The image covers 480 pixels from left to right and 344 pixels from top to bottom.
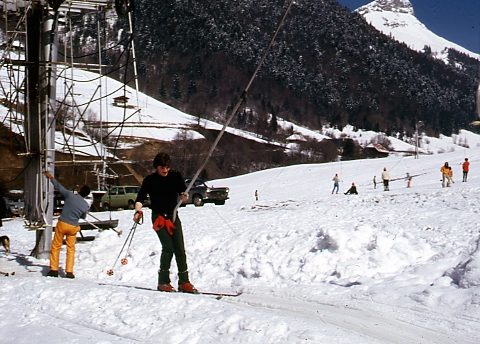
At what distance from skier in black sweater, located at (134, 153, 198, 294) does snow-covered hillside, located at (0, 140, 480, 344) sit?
2.51 feet

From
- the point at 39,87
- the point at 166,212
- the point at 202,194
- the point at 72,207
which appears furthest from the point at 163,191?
the point at 202,194

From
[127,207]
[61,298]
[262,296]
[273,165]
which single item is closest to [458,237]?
[262,296]

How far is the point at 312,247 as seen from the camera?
10469 mm

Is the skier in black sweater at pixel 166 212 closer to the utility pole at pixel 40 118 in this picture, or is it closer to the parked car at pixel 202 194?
the utility pole at pixel 40 118

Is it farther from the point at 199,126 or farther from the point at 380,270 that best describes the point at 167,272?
the point at 199,126

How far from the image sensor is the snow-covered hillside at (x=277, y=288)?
5578 millimetres

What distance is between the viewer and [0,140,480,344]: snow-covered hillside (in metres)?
5.58

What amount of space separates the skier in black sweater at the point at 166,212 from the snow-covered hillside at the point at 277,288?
2.51 feet

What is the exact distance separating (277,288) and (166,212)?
2.29 metres

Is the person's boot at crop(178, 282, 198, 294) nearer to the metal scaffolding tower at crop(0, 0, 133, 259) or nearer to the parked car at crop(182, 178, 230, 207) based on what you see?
the metal scaffolding tower at crop(0, 0, 133, 259)

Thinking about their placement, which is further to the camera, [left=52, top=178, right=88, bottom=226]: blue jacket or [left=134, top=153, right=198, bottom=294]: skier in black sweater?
[left=52, top=178, right=88, bottom=226]: blue jacket

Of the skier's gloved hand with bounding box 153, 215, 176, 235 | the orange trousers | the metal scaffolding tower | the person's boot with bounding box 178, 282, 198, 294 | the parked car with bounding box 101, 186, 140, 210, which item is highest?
the metal scaffolding tower

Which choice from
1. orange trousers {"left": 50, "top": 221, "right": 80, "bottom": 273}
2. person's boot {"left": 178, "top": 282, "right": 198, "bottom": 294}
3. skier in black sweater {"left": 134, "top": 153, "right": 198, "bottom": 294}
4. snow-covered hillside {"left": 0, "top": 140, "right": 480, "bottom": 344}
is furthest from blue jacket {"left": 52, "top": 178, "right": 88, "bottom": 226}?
person's boot {"left": 178, "top": 282, "right": 198, "bottom": 294}

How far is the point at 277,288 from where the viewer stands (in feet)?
29.2
